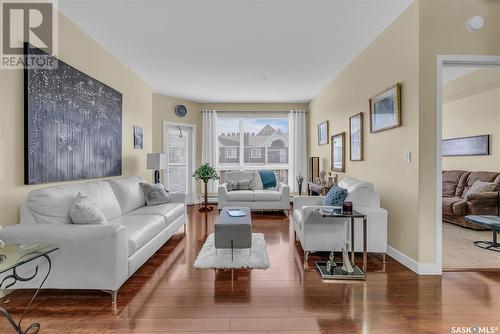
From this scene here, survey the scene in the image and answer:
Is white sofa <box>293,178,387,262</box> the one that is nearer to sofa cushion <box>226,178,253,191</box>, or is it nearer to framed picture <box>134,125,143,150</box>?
sofa cushion <box>226,178,253,191</box>

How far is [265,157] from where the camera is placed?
762 centimetres

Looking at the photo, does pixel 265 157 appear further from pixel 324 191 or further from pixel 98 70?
pixel 98 70

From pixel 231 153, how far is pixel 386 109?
4.77m

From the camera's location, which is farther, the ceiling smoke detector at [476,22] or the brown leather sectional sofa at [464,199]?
the brown leather sectional sofa at [464,199]

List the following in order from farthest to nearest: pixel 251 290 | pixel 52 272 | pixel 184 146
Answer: pixel 184 146
pixel 251 290
pixel 52 272

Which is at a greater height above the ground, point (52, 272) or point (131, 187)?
point (131, 187)

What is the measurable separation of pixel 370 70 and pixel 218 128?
4.56m

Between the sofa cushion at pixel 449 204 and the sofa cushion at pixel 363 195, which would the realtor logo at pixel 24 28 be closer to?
the sofa cushion at pixel 363 195

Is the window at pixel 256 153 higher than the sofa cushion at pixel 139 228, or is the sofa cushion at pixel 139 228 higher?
the window at pixel 256 153

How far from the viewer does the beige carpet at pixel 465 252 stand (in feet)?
9.98

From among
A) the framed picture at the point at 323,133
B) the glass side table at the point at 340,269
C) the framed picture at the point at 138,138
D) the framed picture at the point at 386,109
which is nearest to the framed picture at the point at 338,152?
the framed picture at the point at 323,133

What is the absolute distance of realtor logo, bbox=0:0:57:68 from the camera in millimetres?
Result: 2342

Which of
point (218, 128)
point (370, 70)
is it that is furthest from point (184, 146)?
point (370, 70)

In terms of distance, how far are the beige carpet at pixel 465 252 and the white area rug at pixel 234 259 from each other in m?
2.01
